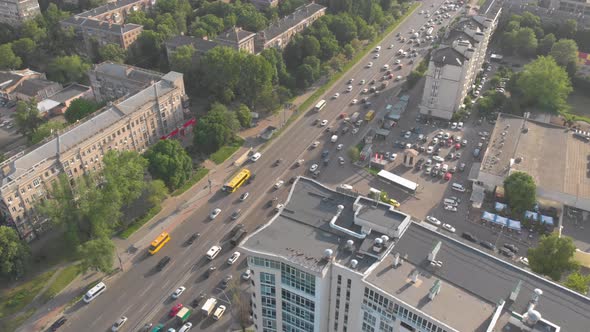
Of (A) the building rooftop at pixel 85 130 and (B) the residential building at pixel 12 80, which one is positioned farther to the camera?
(B) the residential building at pixel 12 80

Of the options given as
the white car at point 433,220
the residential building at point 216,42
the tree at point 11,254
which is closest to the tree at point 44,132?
the tree at point 11,254

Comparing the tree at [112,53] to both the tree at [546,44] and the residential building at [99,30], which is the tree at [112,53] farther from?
the tree at [546,44]

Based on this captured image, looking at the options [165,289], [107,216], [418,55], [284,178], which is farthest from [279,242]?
[418,55]

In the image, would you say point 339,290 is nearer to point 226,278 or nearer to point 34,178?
point 226,278

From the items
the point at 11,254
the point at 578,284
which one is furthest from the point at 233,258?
the point at 578,284

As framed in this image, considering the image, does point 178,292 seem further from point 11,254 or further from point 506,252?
point 506,252

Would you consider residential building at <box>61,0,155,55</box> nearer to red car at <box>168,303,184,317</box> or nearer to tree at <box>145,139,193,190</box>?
tree at <box>145,139,193,190</box>
